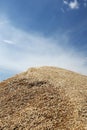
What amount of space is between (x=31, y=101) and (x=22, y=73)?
7.80 m

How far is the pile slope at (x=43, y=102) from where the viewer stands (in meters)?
20.9

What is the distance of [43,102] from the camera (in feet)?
77.5

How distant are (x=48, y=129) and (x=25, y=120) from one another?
2.26 m

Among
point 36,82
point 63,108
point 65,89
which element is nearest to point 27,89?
point 36,82

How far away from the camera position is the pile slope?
2089 cm

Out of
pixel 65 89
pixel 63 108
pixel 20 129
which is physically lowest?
pixel 20 129

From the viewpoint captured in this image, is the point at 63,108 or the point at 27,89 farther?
the point at 27,89

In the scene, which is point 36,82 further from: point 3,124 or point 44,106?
point 3,124

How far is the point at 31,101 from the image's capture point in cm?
2425

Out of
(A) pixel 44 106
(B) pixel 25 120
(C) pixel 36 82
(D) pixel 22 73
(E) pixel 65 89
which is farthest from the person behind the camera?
(D) pixel 22 73

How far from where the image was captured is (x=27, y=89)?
26.5 meters

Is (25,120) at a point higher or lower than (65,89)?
lower

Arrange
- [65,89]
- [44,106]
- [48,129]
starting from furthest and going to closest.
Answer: [65,89] → [44,106] → [48,129]

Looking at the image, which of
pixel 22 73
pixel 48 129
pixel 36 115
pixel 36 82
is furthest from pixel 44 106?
pixel 22 73
